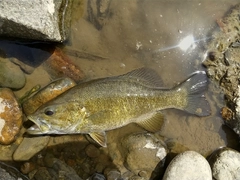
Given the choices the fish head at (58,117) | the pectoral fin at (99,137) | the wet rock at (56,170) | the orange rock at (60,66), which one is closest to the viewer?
the fish head at (58,117)

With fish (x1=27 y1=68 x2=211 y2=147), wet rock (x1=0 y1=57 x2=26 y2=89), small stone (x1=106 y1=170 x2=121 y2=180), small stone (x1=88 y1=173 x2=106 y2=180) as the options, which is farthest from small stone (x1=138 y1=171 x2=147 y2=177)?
wet rock (x1=0 y1=57 x2=26 y2=89)

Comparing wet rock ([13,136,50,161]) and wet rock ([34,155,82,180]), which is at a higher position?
wet rock ([13,136,50,161])

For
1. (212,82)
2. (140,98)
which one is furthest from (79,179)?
(212,82)

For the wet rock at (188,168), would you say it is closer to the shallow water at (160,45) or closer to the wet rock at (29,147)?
the shallow water at (160,45)

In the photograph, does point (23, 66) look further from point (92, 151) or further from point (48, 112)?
point (92, 151)

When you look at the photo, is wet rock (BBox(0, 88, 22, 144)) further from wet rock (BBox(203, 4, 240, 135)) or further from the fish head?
wet rock (BBox(203, 4, 240, 135))

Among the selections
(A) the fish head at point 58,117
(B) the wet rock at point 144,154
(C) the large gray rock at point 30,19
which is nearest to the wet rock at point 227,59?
(B) the wet rock at point 144,154

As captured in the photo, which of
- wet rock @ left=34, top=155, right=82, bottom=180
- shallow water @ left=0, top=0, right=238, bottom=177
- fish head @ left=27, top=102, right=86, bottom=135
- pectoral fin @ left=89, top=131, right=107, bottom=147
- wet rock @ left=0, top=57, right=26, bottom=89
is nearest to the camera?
fish head @ left=27, top=102, right=86, bottom=135
